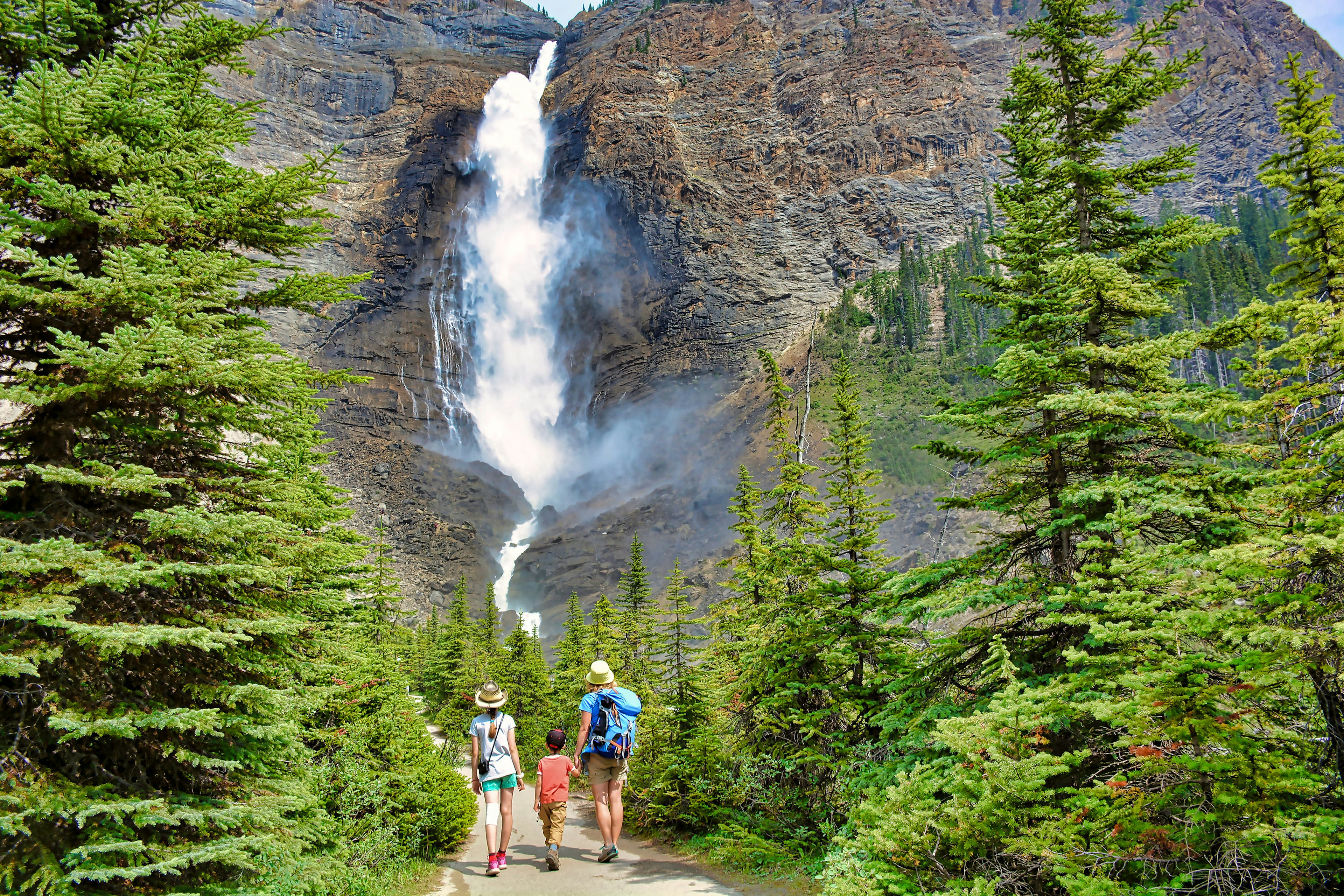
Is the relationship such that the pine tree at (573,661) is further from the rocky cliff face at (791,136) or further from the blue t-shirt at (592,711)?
the rocky cliff face at (791,136)

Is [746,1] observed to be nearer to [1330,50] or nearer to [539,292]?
[539,292]

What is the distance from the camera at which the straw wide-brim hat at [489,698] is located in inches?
316

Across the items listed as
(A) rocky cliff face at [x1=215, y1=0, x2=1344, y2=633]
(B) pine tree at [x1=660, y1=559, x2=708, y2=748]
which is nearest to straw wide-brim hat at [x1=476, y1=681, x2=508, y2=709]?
(B) pine tree at [x1=660, y1=559, x2=708, y2=748]

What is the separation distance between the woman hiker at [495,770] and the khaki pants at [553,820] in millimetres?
378

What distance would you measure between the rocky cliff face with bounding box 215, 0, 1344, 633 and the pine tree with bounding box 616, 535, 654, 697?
38.0 metres

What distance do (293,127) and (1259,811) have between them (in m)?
137

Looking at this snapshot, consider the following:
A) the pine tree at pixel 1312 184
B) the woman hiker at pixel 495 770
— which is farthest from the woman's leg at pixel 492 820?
the pine tree at pixel 1312 184

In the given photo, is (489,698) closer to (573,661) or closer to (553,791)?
(553,791)

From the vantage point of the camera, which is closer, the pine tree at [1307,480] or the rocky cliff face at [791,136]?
the pine tree at [1307,480]

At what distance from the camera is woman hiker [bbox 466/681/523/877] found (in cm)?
783

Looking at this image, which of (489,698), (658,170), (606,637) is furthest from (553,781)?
(658,170)

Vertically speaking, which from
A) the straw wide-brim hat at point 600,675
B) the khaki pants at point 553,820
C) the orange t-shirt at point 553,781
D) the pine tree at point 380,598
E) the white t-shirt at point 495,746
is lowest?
the khaki pants at point 553,820

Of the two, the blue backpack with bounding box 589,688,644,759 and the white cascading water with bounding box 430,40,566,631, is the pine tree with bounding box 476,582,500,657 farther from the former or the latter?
the white cascading water with bounding box 430,40,566,631

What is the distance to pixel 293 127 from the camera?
112688mm
